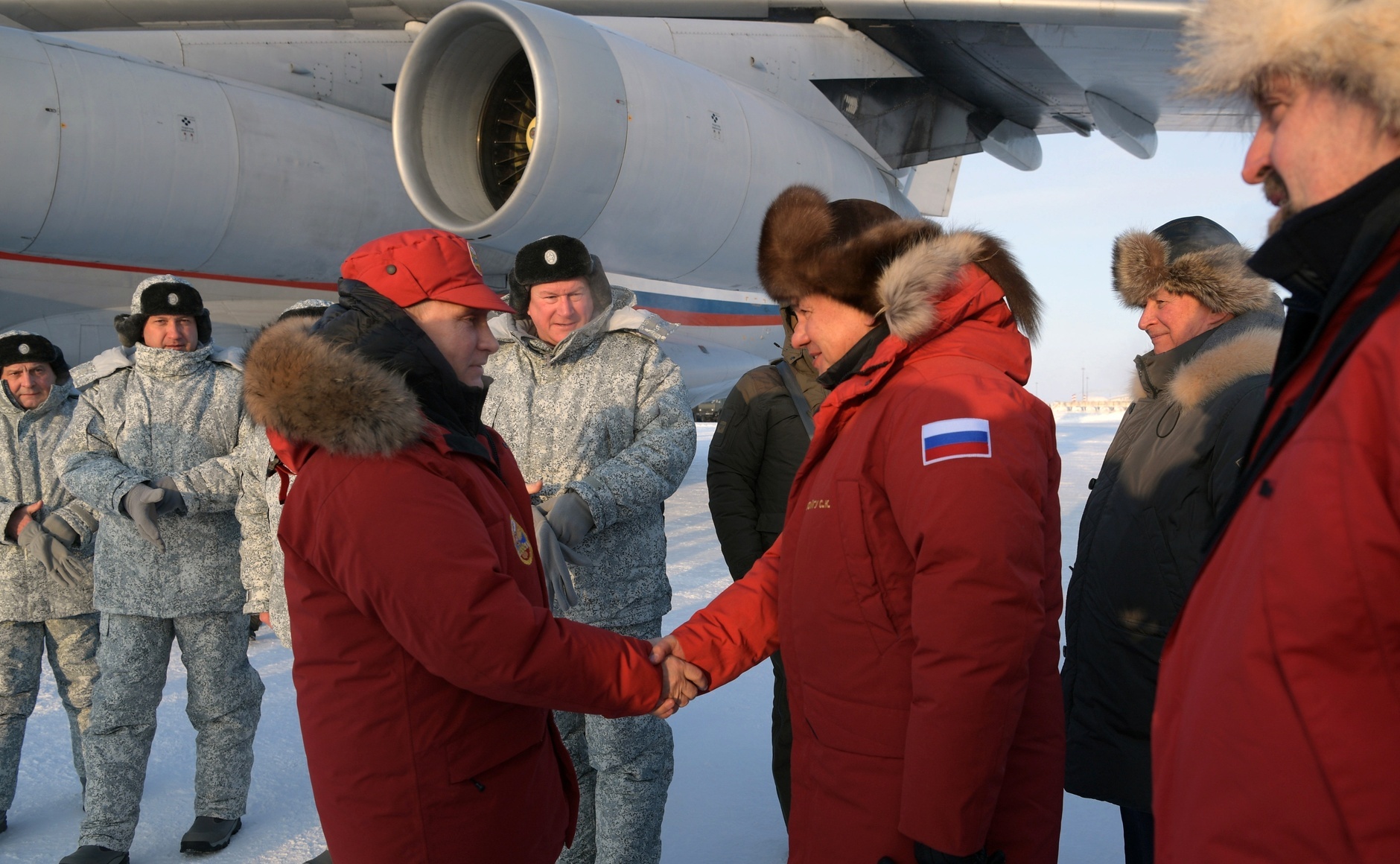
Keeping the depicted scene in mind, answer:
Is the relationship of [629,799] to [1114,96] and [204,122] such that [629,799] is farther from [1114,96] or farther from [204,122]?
[1114,96]

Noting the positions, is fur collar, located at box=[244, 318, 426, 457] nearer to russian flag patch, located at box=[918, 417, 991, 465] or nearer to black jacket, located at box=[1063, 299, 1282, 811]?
russian flag patch, located at box=[918, 417, 991, 465]

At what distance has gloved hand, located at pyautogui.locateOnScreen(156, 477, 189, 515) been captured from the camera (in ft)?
9.87

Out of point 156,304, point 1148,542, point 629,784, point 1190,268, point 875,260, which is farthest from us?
point 156,304

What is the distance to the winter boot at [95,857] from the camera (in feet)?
9.15

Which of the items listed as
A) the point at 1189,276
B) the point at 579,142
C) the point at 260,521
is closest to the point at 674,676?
the point at 1189,276

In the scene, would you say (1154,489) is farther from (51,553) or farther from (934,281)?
(51,553)

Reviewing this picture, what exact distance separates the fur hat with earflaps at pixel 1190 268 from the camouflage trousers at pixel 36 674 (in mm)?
3376

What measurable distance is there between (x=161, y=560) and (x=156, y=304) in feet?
2.65

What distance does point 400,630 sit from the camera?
1.41 m

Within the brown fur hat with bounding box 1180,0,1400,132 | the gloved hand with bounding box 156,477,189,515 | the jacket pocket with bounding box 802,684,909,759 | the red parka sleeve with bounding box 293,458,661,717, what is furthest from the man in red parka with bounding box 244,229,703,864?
the gloved hand with bounding box 156,477,189,515

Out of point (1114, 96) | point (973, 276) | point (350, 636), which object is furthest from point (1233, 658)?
point (1114, 96)

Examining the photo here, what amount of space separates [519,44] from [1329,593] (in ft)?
16.1

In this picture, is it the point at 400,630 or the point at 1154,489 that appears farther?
the point at 1154,489

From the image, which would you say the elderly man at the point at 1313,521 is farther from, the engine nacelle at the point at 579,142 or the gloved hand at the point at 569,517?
the engine nacelle at the point at 579,142
